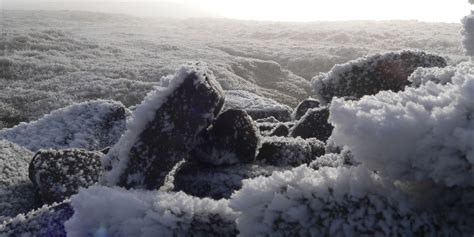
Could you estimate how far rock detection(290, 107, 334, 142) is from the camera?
542 cm

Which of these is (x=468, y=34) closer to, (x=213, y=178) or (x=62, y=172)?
(x=213, y=178)

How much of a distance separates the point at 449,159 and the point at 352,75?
4769 millimetres

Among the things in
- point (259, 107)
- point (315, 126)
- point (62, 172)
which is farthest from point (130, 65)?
point (62, 172)

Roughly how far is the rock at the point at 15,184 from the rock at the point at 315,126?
2.67m

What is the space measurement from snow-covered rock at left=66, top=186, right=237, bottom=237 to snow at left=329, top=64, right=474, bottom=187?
0.70 m

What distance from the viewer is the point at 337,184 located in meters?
2.02

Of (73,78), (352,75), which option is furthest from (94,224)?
(73,78)

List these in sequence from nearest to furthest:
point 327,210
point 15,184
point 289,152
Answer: point 327,210
point 289,152
point 15,184

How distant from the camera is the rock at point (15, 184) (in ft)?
15.4

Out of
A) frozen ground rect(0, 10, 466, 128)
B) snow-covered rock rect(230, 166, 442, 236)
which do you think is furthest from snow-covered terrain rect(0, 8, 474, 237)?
frozen ground rect(0, 10, 466, 128)

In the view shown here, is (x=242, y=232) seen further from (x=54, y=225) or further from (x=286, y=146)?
(x=286, y=146)

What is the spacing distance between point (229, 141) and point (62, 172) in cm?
151

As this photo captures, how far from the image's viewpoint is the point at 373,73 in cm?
629

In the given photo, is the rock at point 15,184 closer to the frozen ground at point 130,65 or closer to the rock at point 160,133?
the rock at point 160,133
